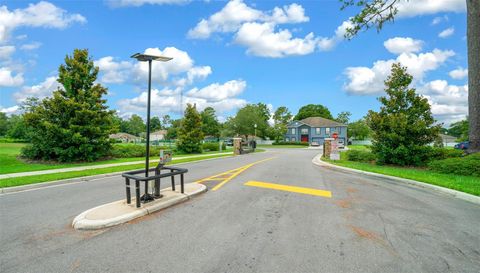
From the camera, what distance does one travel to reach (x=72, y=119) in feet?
50.9

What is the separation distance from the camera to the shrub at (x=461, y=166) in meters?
10.5

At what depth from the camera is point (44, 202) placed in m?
6.12

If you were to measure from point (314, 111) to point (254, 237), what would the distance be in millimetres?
96502

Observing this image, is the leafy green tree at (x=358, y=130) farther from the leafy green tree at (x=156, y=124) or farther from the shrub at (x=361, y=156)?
the leafy green tree at (x=156, y=124)

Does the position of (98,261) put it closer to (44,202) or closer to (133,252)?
(133,252)

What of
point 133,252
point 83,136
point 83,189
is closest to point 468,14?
point 133,252

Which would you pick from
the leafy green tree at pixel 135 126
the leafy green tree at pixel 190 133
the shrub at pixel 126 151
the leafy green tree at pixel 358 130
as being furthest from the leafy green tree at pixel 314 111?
the shrub at pixel 126 151

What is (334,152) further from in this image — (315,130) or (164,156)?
(315,130)

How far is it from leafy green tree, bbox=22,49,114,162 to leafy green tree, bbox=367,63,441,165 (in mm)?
17354

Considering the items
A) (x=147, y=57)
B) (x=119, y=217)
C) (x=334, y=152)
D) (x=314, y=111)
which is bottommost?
(x=119, y=217)

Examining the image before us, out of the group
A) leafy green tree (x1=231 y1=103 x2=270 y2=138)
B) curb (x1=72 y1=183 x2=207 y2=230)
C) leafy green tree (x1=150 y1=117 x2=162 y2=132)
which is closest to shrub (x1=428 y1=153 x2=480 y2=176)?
curb (x1=72 y1=183 x2=207 y2=230)

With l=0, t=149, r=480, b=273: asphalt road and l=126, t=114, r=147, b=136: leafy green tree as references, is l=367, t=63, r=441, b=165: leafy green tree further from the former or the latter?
l=126, t=114, r=147, b=136: leafy green tree

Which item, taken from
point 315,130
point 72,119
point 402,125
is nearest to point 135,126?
point 315,130

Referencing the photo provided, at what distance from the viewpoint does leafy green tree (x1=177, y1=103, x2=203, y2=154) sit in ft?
86.4
